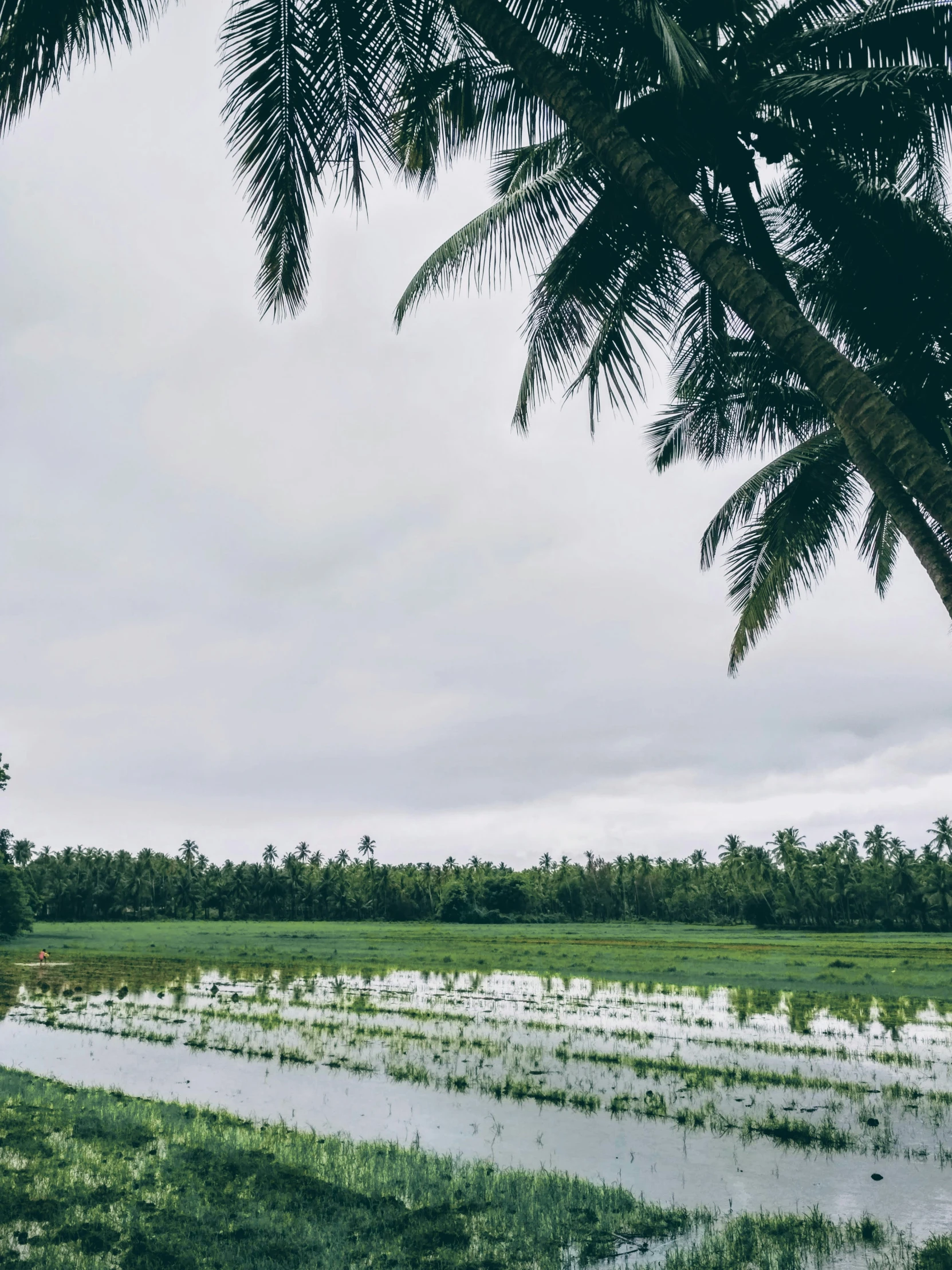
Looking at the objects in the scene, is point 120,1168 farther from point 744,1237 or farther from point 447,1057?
point 447,1057

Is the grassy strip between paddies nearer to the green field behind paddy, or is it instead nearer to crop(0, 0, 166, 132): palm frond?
crop(0, 0, 166, 132): palm frond

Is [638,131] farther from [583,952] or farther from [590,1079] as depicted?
[583,952]

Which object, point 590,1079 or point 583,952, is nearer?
point 590,1079

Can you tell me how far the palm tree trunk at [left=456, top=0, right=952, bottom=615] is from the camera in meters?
4.96

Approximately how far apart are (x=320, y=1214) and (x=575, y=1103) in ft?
18.9

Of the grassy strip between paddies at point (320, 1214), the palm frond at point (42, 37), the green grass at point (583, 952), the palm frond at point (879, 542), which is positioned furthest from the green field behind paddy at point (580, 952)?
the palm frond at point (42, 37)

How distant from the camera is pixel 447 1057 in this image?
48.2ft

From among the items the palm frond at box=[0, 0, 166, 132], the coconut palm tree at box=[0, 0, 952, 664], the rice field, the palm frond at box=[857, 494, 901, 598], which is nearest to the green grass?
the rice field

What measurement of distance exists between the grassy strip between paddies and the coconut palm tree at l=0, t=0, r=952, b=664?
4.88 m

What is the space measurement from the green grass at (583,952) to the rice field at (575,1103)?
7501mm

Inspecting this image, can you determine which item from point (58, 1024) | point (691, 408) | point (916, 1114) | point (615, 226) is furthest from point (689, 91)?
point (58, 1024)

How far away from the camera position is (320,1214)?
6.46 meters

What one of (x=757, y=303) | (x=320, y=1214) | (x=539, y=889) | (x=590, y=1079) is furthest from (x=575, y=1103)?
(x=539, y=889)

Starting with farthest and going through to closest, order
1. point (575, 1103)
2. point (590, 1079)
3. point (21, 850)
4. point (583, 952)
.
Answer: point (21, 850) → point (583, 952) → point (590, 1079) → point (575, 1103)
